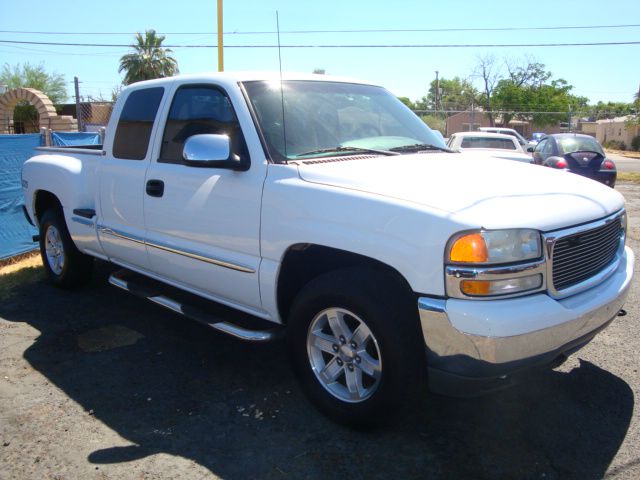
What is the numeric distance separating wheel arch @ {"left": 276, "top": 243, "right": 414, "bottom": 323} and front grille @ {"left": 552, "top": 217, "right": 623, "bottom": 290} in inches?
32.4

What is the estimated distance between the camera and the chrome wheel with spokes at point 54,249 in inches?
227

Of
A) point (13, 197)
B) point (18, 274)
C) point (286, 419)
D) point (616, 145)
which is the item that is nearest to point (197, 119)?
point (286, 419)

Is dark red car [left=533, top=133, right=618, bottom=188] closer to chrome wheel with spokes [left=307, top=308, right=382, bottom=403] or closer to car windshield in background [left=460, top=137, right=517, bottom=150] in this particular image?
car windshield in background [left=460, top=137, right=517, bottom=150]

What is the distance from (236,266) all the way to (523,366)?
178 cm

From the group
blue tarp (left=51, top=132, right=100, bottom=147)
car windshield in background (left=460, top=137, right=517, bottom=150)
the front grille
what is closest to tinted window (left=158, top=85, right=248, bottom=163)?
the front grille

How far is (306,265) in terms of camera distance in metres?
3.49

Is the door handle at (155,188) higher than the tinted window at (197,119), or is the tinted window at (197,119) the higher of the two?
the tinted window at (197,119)

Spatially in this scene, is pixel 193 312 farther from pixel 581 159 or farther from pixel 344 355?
pixel 581 159

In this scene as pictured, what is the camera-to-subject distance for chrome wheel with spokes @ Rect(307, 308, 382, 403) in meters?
3.05

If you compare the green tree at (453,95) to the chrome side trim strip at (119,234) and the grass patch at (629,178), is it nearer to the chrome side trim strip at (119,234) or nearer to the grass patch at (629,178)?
the grass patch at (629,178)

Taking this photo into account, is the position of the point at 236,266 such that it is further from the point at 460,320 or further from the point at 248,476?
the point at 460,320

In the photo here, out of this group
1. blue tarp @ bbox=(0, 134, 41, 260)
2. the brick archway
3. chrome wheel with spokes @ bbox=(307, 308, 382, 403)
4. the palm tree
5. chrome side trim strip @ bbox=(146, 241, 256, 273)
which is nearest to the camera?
chrome wheel with spokes @ bbox=(307, 308, 382, 403)

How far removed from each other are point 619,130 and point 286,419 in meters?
61.1

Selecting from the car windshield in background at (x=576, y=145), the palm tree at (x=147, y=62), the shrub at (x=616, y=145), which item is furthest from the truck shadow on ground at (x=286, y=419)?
the shrub at (x=616, y=145)
